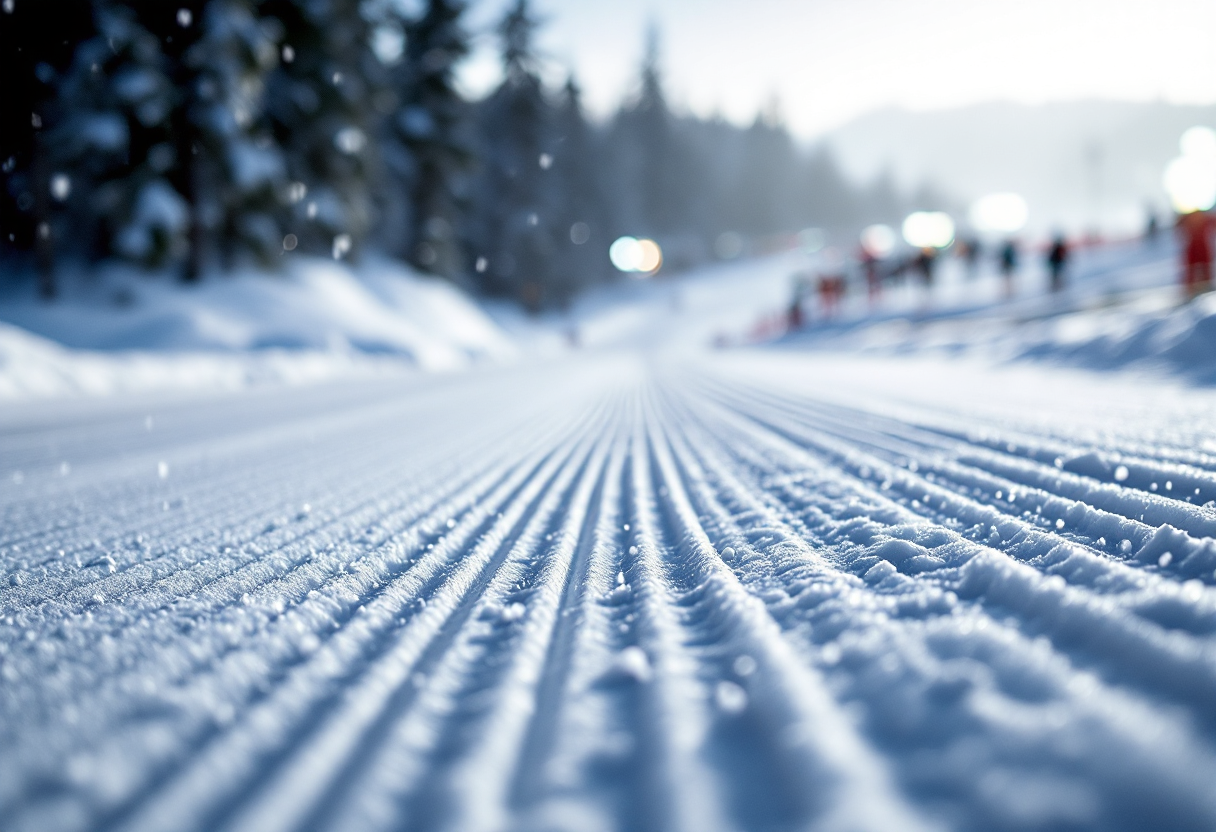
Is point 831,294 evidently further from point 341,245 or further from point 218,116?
point 218,116

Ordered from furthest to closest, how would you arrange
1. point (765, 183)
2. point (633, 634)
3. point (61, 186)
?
point (765, 183) < point (61, 186) < point (633, 634)

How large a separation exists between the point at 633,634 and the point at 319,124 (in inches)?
1010

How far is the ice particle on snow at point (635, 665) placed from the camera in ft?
4.86

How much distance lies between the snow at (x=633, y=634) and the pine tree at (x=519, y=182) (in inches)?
1500

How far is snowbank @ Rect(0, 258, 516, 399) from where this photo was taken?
10039mm

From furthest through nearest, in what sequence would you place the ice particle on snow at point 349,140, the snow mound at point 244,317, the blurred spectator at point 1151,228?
the blurred spectator at point 1151,228
the ice particle on snow at point 349,140
the snow mound at point 244,317

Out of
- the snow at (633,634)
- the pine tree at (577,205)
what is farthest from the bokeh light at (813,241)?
the snow at (633,634)

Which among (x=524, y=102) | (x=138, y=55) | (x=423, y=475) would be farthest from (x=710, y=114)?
(x=423, y=475)

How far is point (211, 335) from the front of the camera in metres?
14.7

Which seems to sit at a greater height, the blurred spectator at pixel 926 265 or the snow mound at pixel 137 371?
the blurred spectator at pixel 926 265

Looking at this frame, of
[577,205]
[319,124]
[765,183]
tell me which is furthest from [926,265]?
[765,183]

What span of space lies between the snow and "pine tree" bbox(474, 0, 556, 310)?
38088mm

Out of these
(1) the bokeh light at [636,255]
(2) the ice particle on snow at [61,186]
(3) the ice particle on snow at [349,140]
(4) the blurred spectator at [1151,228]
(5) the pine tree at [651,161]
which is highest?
(5) the pine tree at [651,161]

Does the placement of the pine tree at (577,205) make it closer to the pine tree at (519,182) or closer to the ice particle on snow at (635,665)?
the pine tree at (519,182)
